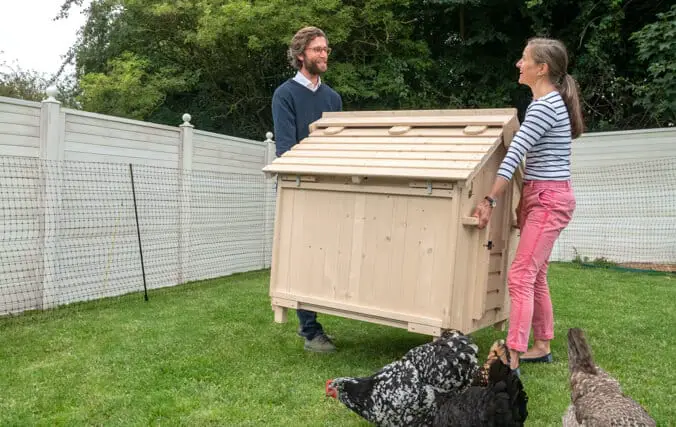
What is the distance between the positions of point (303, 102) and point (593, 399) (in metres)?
2.82

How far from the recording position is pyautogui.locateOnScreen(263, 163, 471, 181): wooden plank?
3285mm

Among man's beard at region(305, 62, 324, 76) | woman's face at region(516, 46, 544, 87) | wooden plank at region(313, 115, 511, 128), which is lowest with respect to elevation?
wooden plank at region(313, 115, 511, 128)

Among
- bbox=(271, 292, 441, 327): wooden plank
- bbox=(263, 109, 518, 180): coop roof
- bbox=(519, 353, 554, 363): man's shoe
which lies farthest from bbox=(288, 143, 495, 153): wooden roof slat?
bbox=(519, 353, 554, 363): man's shoe

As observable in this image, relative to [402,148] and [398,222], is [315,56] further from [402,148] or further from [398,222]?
[398,222]

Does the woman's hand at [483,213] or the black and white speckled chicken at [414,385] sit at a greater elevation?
the woman's hand at [483,213]

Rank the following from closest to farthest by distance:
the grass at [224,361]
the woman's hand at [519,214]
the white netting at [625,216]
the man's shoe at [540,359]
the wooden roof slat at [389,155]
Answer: the grass at [224,361], the wooden roof slat at [389,155], the woman's hand at [519,214], the man's shoe at [540,359], the white netting at [625,216]

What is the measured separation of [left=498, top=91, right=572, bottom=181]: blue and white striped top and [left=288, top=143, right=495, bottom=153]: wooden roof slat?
0.17 m

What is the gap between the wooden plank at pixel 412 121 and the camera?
144 inches

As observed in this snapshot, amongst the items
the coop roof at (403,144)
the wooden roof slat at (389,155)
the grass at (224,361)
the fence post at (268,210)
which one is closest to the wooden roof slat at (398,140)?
the coop roof at (403,144)

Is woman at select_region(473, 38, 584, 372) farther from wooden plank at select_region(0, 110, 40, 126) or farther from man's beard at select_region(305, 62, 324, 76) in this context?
wooden plank at select_region(0, 110, 40, 126)

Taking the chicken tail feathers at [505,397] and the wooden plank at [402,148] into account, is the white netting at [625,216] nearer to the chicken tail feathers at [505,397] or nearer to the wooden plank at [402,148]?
the wooden plank at [402,148]

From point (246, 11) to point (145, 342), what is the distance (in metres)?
10.7

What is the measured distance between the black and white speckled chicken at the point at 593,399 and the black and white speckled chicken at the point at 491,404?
0.29 metres

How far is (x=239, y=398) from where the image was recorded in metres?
3.38
